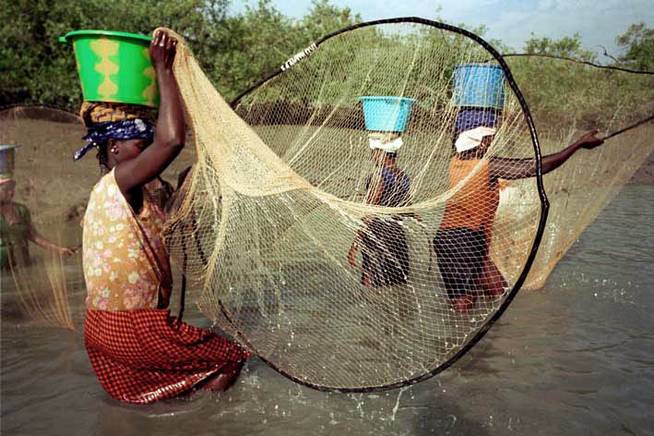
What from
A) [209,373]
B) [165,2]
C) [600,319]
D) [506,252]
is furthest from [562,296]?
[165,2]

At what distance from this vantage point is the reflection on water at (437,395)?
2650 millimetres

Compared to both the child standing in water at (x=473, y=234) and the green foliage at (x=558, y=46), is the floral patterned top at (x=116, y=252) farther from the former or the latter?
the green foliage at (x=558, y=46)

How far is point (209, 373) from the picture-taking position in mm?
2660

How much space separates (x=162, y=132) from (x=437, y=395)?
1795 mm

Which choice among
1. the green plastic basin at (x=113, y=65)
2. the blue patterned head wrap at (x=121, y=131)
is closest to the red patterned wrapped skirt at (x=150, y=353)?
the blue patterned head wrap at (x=121, y=131)

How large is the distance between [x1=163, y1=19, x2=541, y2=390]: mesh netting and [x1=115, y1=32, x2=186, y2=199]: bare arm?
8 cm

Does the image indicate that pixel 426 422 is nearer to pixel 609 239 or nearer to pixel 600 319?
pixel 600 319

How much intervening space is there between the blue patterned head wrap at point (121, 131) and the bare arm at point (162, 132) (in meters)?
0.13

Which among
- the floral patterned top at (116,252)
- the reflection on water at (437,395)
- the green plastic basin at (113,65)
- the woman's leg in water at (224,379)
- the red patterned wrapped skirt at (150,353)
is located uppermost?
the green plastic basin at (113,65)

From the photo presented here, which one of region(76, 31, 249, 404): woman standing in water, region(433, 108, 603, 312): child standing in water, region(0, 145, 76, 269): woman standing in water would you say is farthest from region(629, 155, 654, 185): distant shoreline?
region(76, 31, 249, 404): woman standing in water

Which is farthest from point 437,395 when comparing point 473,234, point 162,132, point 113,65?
point 113,65

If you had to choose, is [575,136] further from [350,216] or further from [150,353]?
[150,353]

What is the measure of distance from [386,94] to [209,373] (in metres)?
2.13

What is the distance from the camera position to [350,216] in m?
2.46
